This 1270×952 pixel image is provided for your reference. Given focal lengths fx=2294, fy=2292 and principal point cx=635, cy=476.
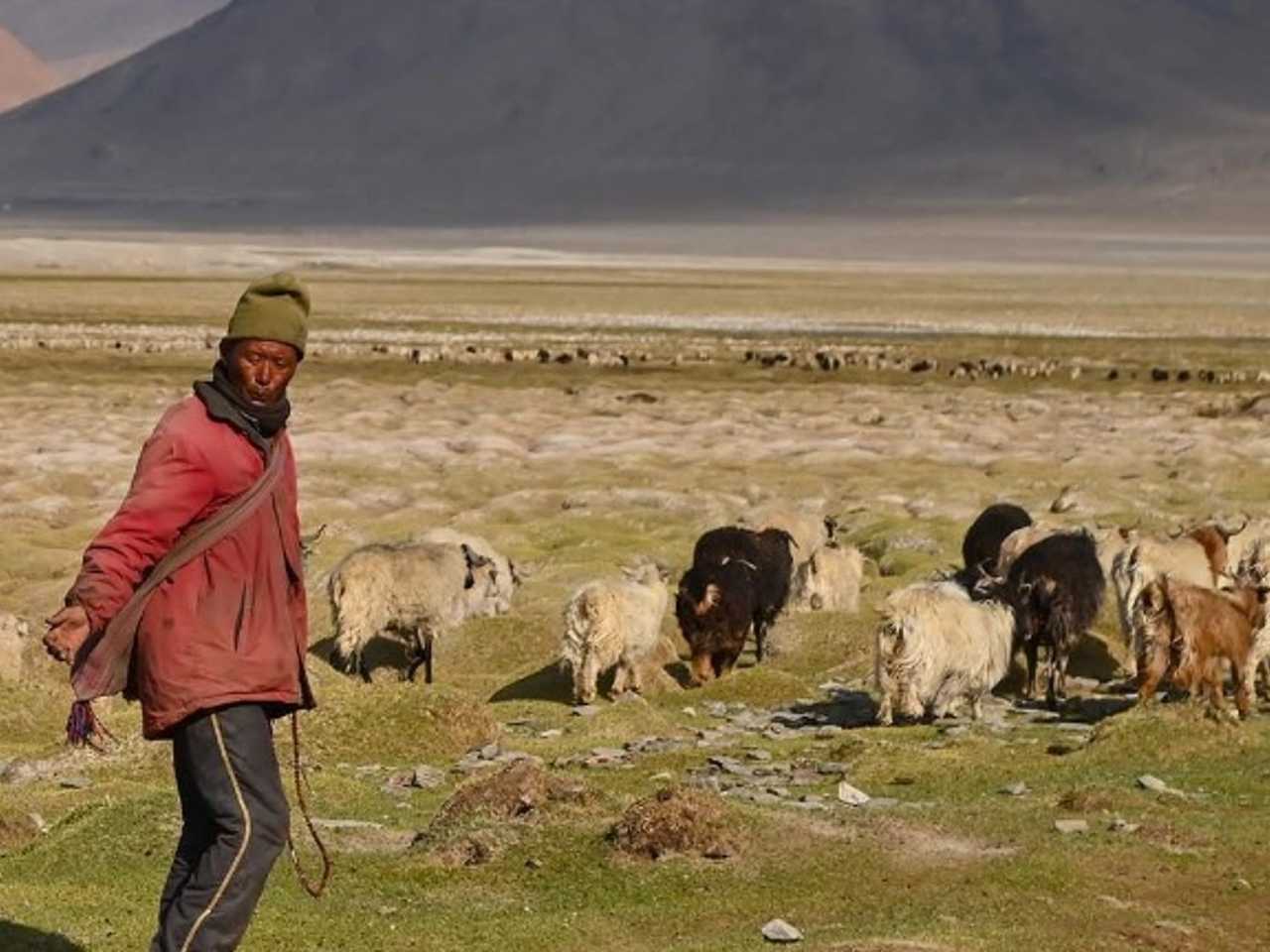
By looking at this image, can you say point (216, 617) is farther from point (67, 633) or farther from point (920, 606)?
point (920, 606)

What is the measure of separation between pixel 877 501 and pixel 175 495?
28774 millimetres

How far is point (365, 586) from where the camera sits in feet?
73.2

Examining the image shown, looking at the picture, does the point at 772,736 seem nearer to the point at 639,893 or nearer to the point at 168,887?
the point at 639,893

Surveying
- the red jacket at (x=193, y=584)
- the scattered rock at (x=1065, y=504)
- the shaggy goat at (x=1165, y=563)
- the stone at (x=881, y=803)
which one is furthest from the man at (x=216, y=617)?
the scattered rock at (x=1065, y=504)

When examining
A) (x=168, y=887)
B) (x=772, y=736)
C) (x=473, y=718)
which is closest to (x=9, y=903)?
(x=168, y=887)

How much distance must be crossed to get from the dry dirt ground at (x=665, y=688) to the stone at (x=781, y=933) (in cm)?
8

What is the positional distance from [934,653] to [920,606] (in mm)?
404

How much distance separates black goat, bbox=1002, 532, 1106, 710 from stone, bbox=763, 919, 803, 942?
9370 mm

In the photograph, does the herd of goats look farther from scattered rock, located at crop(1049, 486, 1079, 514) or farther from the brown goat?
scattered rock, located at crop(1049, 486, 1079, 514)

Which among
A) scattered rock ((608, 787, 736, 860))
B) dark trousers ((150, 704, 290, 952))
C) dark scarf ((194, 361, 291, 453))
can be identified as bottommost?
scattered rock ((608, 787, 736, 860))

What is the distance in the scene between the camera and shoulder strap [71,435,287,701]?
8305mm

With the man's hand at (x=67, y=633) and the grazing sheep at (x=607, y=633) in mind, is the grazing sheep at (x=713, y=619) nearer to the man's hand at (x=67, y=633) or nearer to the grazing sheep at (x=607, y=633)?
the grazing sheep at (x=607, y=633)

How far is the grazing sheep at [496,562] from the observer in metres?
24.9

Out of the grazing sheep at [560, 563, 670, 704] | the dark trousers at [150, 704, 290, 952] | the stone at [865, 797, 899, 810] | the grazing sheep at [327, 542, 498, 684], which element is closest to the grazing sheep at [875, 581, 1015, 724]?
the grazing sheep at [560, 563, 670, 704]
